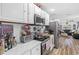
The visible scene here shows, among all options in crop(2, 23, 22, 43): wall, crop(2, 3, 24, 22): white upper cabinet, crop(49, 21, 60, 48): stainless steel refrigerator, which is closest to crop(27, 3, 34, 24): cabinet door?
crop(2, 23, 22, 43): wall

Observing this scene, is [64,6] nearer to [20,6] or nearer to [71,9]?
[71,9]

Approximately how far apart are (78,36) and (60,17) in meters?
0.53

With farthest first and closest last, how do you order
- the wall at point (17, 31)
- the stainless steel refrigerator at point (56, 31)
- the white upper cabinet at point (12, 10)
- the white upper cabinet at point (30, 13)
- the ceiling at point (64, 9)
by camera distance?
the stainless steel refrigerator at point (56, 31) < the white upper cabinet at point (30, 13) < the wall at point (17, 31) < the ceiling at point (64, 9) < the white upper cabinet at point (12, 10)

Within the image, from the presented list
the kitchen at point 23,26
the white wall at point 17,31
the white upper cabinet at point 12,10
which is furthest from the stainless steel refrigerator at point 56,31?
the white upper cabinet at point 12,10

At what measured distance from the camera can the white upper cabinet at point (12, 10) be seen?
144cm

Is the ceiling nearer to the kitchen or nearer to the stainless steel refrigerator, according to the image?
the kitchen

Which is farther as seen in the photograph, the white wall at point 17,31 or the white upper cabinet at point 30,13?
the white upper cabinet at point 30,13

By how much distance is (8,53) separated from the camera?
1.57m

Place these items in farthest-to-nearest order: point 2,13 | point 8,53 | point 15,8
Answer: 1. point 15,8
2. point 8,53
3. point 2,13

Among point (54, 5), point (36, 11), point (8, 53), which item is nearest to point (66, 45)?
point (54, 5)

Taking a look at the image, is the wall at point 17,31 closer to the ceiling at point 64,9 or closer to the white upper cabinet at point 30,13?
the white upper cabinet at point 30,13

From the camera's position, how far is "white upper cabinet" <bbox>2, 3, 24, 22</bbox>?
1.44m

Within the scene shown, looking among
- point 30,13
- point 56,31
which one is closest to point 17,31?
point 30,13
